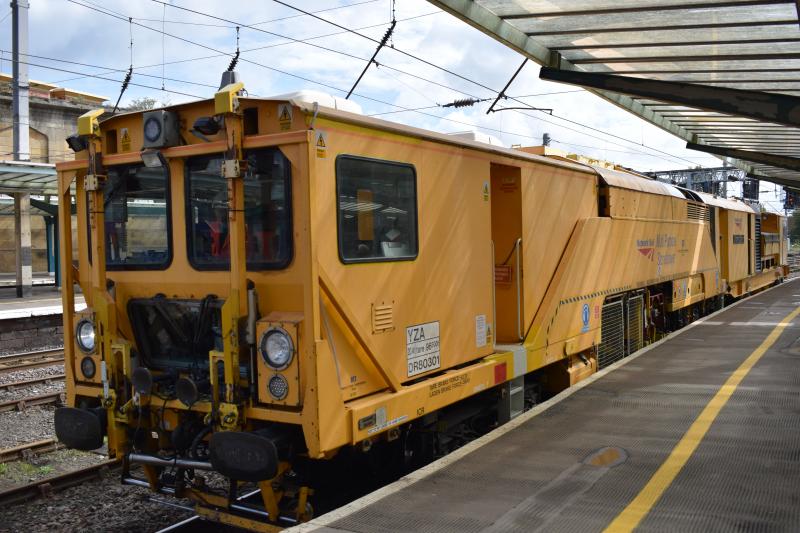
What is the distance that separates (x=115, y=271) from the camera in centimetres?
604

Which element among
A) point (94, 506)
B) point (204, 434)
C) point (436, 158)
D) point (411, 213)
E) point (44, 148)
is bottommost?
point (94, 506)

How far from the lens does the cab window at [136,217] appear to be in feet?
18.7

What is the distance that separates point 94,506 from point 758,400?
686 cm

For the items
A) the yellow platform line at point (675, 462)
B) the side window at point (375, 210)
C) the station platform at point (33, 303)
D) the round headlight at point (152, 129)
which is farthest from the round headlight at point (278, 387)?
the station platform at point (33, 303)

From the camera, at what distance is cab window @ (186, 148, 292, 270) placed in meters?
4.98

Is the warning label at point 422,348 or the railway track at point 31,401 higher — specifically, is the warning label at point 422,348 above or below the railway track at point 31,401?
above

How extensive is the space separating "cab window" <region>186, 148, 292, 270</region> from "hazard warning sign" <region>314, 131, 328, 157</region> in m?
0.25

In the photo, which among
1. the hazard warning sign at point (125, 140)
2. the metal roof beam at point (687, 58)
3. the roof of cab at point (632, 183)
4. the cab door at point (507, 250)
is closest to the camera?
the hazard warning sign at point (125, 140)

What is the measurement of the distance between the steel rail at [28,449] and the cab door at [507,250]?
18.8ft

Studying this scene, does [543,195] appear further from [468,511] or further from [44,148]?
[44,148]

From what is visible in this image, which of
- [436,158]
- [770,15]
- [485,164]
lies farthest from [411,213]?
[770,15]

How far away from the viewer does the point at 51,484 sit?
7.34 m

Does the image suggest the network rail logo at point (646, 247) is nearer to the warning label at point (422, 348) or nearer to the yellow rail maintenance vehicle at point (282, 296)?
the yellow rail maintenance vehicle at point (282, 296)

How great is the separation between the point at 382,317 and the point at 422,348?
0.64 metres
